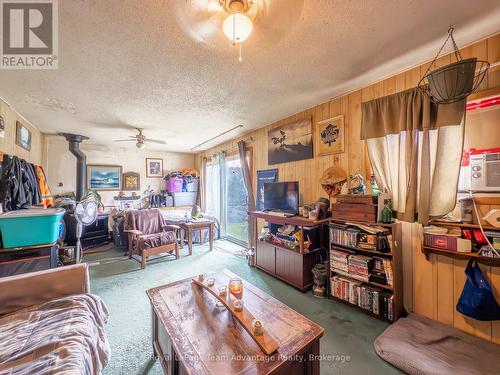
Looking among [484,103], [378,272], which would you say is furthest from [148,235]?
[484,103]

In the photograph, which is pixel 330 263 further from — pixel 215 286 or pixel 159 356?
pixel 159 356

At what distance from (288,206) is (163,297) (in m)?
1.93

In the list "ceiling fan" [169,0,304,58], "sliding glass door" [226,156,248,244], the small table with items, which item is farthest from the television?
the small table with items

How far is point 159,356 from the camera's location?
145cm

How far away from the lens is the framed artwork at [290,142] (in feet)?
9.57

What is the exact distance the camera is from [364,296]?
201 cm

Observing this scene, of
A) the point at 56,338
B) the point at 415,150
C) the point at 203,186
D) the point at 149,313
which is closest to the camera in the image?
the point at 56,338

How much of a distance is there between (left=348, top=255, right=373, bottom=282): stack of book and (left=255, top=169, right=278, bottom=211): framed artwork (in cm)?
173

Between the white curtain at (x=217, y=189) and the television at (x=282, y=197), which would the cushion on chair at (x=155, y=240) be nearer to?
the white curtain at (x=217, y=189)

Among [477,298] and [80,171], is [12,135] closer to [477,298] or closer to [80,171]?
[80,171]

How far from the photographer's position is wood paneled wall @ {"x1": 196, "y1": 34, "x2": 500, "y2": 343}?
1579 mm

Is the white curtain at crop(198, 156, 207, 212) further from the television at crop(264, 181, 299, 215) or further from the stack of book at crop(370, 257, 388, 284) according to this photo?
the stack of book at crop(370, 257, 388, 284)

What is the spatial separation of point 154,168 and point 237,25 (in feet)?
17.3

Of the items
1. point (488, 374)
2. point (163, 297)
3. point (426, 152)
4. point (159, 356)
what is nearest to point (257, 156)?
point (426, 152)
